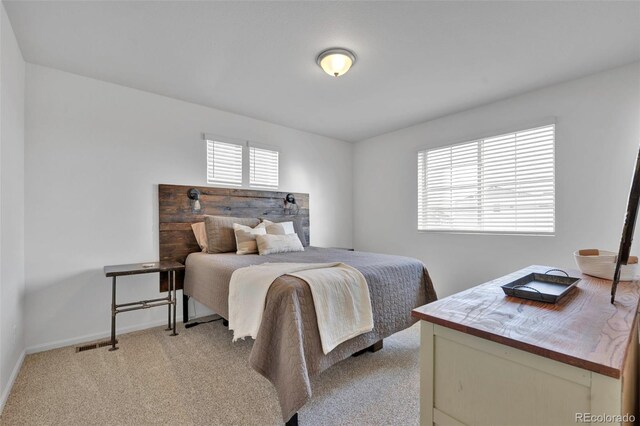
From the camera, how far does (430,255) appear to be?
4.05 m

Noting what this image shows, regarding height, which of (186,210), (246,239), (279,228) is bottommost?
(246,239)

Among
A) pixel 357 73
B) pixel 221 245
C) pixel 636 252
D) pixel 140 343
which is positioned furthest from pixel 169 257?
pixel 636 252

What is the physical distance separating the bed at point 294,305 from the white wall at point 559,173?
140 centimetres

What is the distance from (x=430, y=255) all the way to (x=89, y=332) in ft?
13.4

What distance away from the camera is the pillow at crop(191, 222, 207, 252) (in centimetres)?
329

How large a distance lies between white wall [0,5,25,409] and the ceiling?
27 centimetres

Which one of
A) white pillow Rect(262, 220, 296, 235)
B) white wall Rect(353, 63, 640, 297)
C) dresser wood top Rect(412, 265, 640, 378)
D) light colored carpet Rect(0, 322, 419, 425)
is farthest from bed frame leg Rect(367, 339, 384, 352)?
white wall Rect(353, 63, 640, 297)

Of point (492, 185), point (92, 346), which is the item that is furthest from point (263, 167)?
point (492, 185)

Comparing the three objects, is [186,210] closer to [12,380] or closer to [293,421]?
[12,380]

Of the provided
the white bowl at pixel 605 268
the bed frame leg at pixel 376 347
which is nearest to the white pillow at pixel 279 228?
the bed frame leg at pixel 376 347

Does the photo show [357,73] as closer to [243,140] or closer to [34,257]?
[243,140]

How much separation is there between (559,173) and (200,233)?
3984 millimetres

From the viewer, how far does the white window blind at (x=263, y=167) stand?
3.99m

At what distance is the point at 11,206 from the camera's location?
6.90ft
